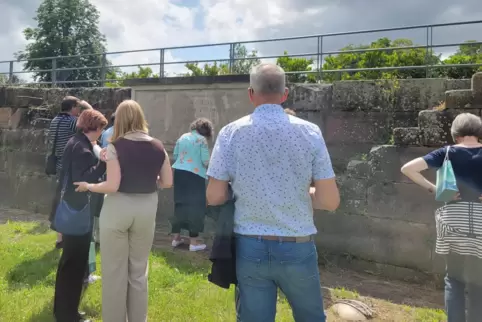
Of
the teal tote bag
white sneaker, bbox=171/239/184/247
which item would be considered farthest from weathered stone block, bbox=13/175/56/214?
the teal tote bag

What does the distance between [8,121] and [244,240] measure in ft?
32.2

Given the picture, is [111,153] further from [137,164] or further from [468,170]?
[468,170]

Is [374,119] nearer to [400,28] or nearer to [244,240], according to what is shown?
[400,28]

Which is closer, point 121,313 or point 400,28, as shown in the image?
point 121,313

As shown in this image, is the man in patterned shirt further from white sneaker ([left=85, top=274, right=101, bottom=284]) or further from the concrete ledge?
the concrete ledge

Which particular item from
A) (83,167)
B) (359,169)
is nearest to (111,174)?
(83,167)

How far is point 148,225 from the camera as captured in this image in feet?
11.6

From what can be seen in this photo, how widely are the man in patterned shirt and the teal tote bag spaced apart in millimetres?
1269

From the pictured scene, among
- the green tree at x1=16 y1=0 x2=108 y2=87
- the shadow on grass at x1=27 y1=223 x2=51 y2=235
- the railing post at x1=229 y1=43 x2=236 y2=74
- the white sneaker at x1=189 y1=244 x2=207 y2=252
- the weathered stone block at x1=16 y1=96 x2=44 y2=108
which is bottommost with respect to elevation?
Answer: the white sneaker at x1=189 y1=244 x2=207 y2=252

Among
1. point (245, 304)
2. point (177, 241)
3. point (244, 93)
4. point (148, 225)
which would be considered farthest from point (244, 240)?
point (244, 93)

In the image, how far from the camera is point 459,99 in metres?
5.21

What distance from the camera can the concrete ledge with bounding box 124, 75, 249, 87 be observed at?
735 centimetres

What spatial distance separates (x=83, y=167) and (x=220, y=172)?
1.70 meters

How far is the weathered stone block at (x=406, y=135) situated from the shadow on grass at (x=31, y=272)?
14.2 ft
